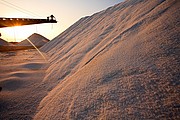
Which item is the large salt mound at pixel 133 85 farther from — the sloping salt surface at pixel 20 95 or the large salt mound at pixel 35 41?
the large salt mound at pixel 35 41

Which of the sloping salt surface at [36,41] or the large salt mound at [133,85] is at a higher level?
the sloping salt surface at [36,41]

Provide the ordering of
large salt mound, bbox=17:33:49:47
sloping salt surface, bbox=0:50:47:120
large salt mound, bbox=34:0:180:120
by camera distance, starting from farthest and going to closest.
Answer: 1. large salt mound, bbox=17:33:49:47
2. sloping salt surface, bbox=0:50:47:120
3. large salt mound, bbox=34:0:180:120

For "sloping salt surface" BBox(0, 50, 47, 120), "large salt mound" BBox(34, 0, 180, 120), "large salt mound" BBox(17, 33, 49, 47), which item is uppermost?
"large salt mound" BBox(17, 33, 49, 47)

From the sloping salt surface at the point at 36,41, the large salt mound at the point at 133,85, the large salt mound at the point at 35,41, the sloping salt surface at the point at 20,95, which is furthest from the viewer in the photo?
the sloping salt surface at the point at 36,41

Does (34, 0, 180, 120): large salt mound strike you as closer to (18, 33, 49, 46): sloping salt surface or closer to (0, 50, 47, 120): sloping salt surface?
(0, 50, 47, 120): sloping salt surface

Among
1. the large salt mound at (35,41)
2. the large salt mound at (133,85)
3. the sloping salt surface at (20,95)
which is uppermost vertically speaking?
the large salt mound at (35,41)

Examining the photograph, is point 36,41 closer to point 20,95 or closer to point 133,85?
point 20,95

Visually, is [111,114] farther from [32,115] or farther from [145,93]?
[32,115]

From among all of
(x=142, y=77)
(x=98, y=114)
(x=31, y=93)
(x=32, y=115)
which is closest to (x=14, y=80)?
(x=31, y=93)

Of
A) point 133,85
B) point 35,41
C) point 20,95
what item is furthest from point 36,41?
point 133,85

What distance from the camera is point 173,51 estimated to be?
170 cm

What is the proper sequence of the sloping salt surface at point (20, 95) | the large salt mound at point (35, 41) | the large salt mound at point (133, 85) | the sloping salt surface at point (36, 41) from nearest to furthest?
the large salt mound at point (133, 85) → the sloping salt surface at point (20, 95) → the large salt mound at point (35, 41) → the sloping salt surface at point (36, 41)

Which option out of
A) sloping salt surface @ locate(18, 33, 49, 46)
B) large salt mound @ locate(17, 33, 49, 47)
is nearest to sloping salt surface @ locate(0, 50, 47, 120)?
large salt mound @ locate(17, 33, 49, 47)

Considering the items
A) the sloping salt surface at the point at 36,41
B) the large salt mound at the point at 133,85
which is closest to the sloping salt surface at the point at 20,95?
the large salt mound at the point at 133,85
